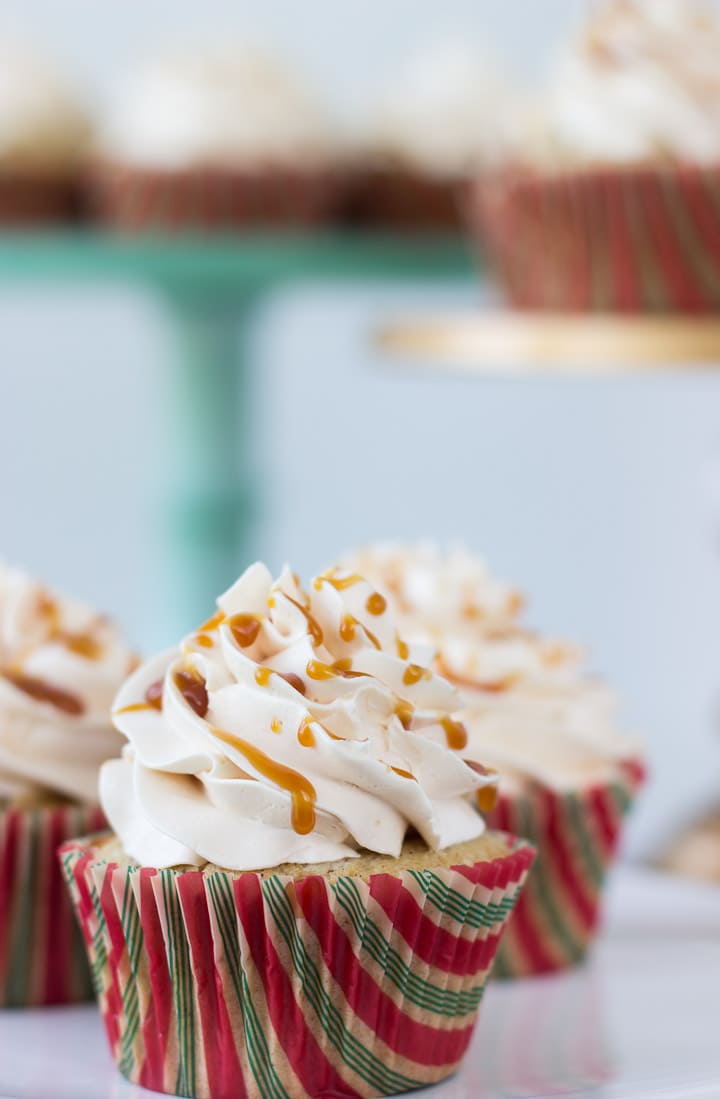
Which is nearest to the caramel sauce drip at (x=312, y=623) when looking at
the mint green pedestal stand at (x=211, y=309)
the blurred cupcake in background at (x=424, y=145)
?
the mint green pedestal stand at (x=211, y=309)

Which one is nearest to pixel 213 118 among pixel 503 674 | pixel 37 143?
pixel 37 143

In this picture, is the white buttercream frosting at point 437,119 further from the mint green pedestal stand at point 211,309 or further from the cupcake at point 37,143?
the cupcake at point 37,143

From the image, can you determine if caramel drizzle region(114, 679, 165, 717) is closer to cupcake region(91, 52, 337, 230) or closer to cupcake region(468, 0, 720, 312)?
cupcake region(468, 0, 720, 312)

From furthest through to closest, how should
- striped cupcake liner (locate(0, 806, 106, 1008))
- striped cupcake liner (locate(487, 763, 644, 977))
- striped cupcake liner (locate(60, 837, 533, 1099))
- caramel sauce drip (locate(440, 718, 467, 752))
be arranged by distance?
striped cupcake liner (locate(487, 763, 644, 977)) → striped cupcake liner (locate(0, 806, 106, 1008)) → caramel sauce drip (locate(440, 718, 467, 752)) → striped cupcake liner (locate(60, 837, 533, 1099))

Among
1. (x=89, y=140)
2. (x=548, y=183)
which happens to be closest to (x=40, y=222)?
(x=89, y=140)

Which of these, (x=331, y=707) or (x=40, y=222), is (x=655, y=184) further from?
(x=40, y=222)

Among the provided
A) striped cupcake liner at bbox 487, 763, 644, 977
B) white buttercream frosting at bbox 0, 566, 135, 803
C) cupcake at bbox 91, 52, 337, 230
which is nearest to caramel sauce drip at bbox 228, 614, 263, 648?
white buttercream frosting at bbox 0, 566, 135, 803

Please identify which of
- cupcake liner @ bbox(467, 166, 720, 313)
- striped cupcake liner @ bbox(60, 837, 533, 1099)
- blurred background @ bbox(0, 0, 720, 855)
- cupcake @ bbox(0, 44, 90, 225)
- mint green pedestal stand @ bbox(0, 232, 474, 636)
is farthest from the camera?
blurred background @ bbox(0, 0, 720, 855)

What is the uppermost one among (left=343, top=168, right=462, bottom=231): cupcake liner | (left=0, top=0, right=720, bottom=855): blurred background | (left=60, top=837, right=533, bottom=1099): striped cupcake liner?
(left=343, top=168, right=462, bottom=231): cupcake liner
